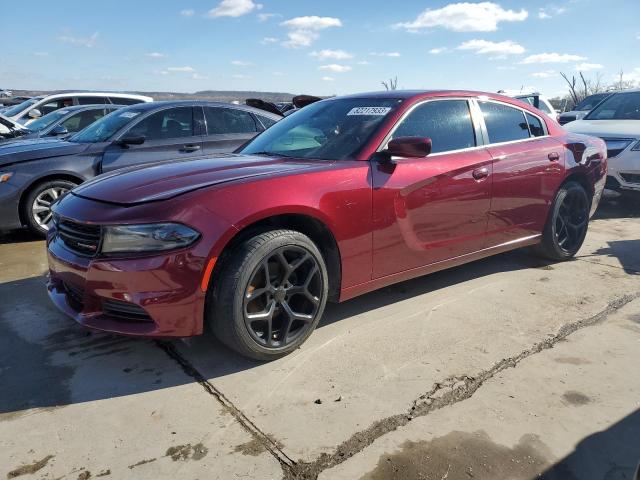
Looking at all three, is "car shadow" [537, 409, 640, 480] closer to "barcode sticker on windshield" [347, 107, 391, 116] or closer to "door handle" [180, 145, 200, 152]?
"barcode sticker on windshield" [347, 107, 391, 116]

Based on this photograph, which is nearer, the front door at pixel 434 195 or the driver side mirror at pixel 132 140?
the front door at pixel 434 195

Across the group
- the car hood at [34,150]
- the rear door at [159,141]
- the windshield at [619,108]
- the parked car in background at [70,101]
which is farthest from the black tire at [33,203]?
the windshield at [619,108]

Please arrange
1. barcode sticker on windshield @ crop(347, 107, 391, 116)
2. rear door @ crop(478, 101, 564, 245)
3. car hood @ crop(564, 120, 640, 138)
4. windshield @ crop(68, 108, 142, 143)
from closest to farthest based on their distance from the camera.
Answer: barcode sticker on windshield @ crop(347, 107, 391, 116) < rear door @ crop(478, 101, 564, 245) < windshield @ crop(68, 108, 142, 143) < car hood @ crop(564, 120, 640, 138)

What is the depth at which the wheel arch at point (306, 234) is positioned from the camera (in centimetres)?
274

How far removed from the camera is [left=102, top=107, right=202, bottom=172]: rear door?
19.1 ft

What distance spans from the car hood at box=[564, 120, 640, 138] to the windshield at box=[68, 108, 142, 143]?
628 cm

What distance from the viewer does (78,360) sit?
293cm

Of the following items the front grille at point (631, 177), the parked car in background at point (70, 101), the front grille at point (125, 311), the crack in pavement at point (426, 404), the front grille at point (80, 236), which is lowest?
the crack in pavement at point (426, 404)

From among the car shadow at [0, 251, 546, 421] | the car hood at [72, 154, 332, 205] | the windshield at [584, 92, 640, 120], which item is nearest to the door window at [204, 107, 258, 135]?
the car hood at [72, 154, 332, 205]

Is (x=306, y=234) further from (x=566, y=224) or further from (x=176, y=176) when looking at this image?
(x=566, y=224)

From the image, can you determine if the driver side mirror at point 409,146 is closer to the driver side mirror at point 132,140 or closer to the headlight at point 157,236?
the headlight at point 157,236

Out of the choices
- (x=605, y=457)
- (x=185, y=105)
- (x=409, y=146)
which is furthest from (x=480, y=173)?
(x=185, y=105)

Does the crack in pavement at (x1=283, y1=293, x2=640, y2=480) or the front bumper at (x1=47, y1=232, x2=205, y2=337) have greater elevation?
the front bumper at (x1=47, y1=232, x2=205, y2=337)

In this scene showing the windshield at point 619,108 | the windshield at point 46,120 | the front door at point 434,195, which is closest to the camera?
the front door at point 434,195
